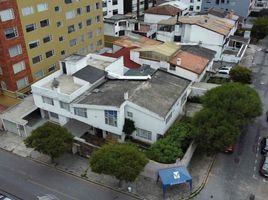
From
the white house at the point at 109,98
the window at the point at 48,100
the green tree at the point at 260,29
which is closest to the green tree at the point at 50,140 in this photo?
the white house at the point at 109,98

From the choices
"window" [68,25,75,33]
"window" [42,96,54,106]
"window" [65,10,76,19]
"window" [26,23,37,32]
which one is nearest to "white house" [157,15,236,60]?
"window" [68,25,75,33]

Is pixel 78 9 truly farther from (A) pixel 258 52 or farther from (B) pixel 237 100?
(A) pixel 258 52

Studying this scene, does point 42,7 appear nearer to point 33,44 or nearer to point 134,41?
point 33,44

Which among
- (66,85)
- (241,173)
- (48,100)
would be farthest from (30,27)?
(241,173)

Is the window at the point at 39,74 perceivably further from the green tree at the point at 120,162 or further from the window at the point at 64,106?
the green tree at the point at 120,162

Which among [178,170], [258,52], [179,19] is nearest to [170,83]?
[178,170]

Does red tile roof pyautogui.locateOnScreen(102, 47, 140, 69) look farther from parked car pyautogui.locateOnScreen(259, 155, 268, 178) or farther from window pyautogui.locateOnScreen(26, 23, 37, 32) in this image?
parked car pyautogui.locateOnScreen(259, 155, 268, 178)
